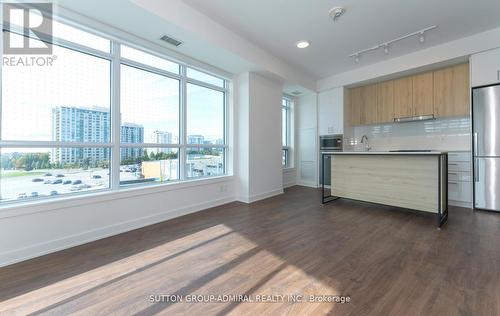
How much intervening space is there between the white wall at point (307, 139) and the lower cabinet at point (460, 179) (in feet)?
8.78

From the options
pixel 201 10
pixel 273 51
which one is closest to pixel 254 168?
pixel 273 51

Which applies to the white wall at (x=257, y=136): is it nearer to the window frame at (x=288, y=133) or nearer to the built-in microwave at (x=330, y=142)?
the window frame at (x=288, y=133)

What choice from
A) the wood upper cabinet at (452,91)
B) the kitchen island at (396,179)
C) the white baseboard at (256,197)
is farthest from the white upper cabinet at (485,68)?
the white baseboard at (256,197)

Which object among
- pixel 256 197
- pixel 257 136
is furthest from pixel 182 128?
pixel 256 197

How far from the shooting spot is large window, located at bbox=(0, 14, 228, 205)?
2.17m

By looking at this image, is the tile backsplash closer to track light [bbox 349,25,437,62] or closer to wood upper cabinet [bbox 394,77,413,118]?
Result: wood upper cabinet [bbox 394,77,413,118]

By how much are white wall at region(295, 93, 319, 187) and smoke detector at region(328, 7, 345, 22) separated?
286 centimetres

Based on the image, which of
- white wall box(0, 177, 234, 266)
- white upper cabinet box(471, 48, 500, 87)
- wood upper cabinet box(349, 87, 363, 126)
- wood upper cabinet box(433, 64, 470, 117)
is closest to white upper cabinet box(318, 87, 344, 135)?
wood upper cabinet box(349, 87, 363, 126)

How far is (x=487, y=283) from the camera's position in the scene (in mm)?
1593

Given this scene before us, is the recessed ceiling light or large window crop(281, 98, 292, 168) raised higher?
the recessed ceiling light

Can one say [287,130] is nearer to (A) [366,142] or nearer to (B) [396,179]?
(A) [366,142]

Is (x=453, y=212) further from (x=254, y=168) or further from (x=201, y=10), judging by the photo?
(x=201, y=10)

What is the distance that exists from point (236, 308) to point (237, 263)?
1.83ft

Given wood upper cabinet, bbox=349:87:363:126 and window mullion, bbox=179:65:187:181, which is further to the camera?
wood upper cabinet, bbox=349:87:363:126
